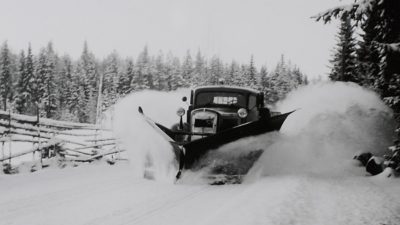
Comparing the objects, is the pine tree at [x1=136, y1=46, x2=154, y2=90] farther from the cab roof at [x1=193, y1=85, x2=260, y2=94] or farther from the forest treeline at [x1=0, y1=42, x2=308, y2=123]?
the cab roof at [x1=193, y1=85, x2=260, y2=94]

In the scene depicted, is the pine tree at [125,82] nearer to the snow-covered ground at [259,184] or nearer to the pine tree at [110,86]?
the pine tree at [110,86]

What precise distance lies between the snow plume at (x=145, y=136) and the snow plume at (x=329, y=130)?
254 centimetres

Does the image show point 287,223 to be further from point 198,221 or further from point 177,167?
point 177,167

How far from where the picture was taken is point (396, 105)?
28.2 ft

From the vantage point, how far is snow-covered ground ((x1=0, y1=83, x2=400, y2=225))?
5.77 metres

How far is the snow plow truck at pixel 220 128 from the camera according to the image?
910 cm

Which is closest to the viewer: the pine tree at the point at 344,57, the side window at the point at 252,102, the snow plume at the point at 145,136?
the snow plume at the point at 145,136

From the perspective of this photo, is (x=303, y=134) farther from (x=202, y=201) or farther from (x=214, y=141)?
(x=202, y=201)

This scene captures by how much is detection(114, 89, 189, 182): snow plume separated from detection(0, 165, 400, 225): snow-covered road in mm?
635

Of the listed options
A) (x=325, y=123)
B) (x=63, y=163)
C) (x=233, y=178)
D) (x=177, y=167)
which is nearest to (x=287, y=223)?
(x=233, y=178)

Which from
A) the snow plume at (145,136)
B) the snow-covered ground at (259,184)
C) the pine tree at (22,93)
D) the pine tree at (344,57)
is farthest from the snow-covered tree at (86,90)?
the snow-covered ground at (259,184)

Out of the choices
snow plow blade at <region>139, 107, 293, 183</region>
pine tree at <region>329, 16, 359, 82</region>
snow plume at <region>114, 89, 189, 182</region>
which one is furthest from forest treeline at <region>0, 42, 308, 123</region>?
snow plow blade at <region>139, 107, 293, 183</region>

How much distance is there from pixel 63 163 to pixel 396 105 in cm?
970

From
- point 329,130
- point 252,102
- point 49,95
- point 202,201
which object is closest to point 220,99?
point 252,102
